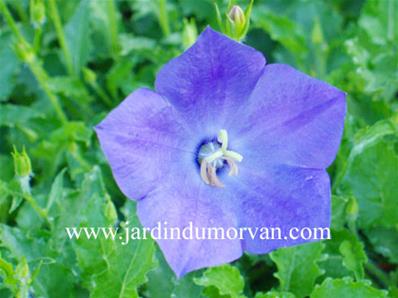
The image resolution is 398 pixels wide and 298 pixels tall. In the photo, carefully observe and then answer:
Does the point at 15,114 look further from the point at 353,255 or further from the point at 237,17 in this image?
the point at 353,255

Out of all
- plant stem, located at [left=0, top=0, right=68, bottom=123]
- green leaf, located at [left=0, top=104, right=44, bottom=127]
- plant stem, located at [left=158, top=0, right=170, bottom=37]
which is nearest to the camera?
plant stem, located at [left=0, top=0, right=68, bottom=123]

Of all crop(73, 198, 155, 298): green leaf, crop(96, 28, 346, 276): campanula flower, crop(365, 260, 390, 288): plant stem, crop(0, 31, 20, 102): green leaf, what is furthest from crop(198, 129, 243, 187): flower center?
crop(0, 31, 20, 102): green leaf

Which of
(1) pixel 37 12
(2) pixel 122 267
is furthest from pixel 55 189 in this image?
(1) pixel 37 12

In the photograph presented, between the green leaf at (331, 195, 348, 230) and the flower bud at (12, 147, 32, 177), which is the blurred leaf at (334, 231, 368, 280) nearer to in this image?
the green leaf at (331, 195, 348, 230)

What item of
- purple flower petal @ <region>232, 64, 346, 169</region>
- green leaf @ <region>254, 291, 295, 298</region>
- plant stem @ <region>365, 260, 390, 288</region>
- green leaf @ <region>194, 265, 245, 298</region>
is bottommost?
plant stem @ <region>365, 260, 390, 288</region>

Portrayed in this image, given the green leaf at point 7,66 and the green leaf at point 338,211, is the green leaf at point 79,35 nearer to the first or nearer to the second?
the green leaf at point 7,66

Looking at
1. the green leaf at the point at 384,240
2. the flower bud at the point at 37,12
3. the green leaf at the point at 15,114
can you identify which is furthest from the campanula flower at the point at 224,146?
the green leaf at the point at 15,114
